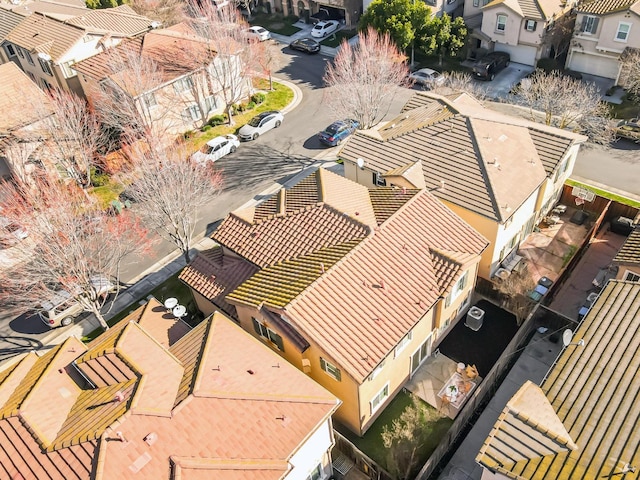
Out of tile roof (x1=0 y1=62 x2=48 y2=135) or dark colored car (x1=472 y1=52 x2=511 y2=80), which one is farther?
dark colored car (x1=472 y1=52 x2=511 y2=80)

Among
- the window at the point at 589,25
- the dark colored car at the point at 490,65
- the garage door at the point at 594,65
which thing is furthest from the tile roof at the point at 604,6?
the dark colored car at the point at 490,65

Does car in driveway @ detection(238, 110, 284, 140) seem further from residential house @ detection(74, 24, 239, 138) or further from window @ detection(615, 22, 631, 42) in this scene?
window @ detection(615, 22, 631, 42)

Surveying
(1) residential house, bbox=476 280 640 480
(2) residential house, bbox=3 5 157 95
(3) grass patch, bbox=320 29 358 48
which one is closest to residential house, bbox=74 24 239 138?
(2) residential house, bbox=3 5 157 95

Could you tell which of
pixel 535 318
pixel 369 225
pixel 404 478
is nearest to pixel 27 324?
pixel 369 225

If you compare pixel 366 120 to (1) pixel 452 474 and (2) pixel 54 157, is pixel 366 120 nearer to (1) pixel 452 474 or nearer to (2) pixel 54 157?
(2) pixel 54 157

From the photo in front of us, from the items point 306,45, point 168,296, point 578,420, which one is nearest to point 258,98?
point 306,45
